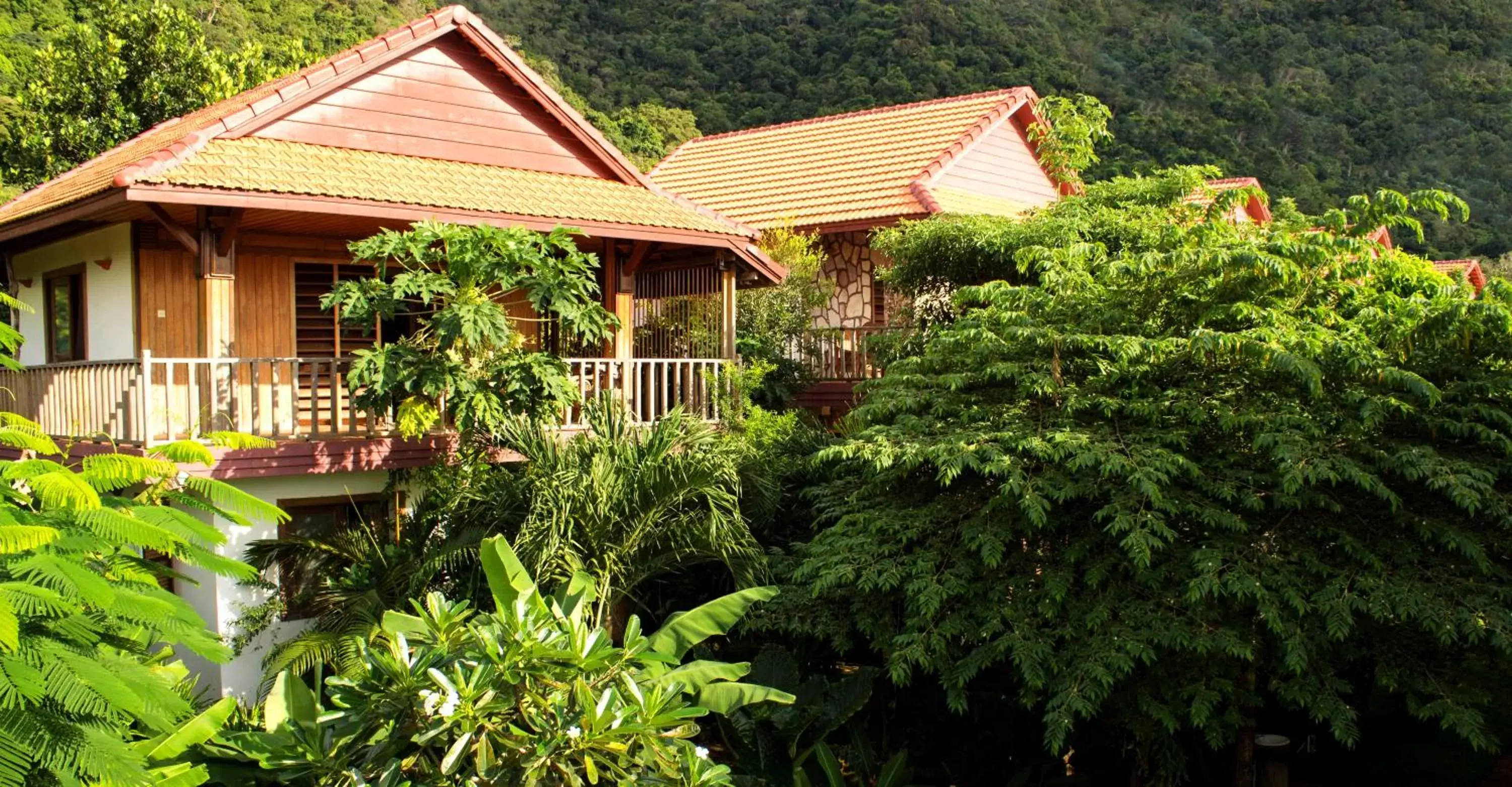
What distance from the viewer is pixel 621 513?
942cm

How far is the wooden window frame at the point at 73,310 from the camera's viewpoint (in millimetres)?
13656

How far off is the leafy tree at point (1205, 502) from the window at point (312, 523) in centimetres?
432

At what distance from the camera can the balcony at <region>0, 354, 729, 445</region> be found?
32.9 feet

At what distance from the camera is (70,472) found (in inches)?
197

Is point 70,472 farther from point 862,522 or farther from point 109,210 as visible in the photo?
point 109,210

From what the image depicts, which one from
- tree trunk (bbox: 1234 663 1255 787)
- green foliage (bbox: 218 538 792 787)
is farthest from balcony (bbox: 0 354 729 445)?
tree trunk (bbox: 1234 663 1255 787)

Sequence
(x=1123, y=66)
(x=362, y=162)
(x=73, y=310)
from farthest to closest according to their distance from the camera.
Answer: (x=1123, y=66) → (x=73, y=310) → (x=362, y=162)

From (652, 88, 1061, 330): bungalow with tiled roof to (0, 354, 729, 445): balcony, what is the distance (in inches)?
187

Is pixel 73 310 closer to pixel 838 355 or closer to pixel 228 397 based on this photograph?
pixel 228 397

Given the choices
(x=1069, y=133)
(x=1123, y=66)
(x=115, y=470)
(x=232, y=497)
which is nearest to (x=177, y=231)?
(x=232, y=497)

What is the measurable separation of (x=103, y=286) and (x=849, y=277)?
32.1ft

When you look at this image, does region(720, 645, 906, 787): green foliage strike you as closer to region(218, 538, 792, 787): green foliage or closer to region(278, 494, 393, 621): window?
region(218, 538, 792, 787): green foliage

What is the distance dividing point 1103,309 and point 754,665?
3786mm

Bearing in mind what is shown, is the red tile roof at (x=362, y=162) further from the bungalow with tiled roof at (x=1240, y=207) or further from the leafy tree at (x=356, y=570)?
the bungalow with tiled roof at (x=1240, y=207)
